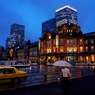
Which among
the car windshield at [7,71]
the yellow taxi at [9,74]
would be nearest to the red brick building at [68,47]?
the yellow taxi at [9,74]

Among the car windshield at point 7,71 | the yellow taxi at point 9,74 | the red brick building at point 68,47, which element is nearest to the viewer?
the yellow taxi at point 9,74

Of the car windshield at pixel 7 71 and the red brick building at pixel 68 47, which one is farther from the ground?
→ the red brick building at pixel 68 47

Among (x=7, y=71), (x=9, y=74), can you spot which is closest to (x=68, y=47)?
(x=7, y=71)

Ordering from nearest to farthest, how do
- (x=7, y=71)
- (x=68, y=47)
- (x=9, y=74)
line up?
(x=9, y=74) < (x=7, y=71) < (x=68, y=47)

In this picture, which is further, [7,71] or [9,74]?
[7,71]

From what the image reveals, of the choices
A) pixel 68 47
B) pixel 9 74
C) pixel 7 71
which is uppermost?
pixel 68 47

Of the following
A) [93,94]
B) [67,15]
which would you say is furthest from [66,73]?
[67,15]

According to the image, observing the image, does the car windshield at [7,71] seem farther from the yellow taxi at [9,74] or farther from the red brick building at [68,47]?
the red brick building at [68,47]

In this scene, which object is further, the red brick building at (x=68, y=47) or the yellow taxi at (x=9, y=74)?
the red brick building at (x=68, y=47)

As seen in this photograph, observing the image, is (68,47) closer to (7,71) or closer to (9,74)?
(7,71)

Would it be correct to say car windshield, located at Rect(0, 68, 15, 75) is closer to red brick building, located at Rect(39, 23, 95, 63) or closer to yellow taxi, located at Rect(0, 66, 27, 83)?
yellow taxi, located at Rect(0, 66, 27, 83)

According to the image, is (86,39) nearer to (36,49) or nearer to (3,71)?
(36,49)

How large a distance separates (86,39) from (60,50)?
548 inches

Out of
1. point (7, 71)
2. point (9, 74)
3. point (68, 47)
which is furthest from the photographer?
point (68, 47)
